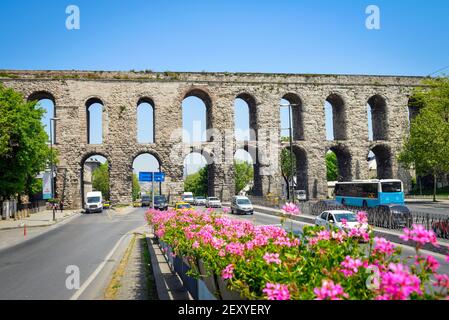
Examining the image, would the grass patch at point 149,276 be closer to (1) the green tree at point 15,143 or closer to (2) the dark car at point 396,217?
(2) the dark car at point 396,217

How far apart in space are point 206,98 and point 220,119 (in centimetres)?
353

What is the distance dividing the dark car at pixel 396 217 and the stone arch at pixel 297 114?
2830cm

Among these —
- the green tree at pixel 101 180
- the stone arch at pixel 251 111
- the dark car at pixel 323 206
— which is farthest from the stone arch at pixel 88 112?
the green tree at pixel 101 180

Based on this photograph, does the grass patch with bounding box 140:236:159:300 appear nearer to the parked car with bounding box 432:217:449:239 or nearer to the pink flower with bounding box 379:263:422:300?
the pink flower with bounding box 379:263:422:300

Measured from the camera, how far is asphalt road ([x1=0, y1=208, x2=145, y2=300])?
30.2 ft

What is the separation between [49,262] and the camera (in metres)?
13.3

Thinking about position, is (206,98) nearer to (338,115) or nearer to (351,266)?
(338,115)

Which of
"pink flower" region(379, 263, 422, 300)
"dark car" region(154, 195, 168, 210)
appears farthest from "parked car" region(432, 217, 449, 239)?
"dark car" region(154, 195, 168, 210)

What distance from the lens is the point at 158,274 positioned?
10016mm

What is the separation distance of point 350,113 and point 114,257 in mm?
41103

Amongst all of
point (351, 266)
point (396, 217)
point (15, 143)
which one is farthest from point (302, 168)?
point (351, 266)

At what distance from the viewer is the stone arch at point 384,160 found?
49.5m
